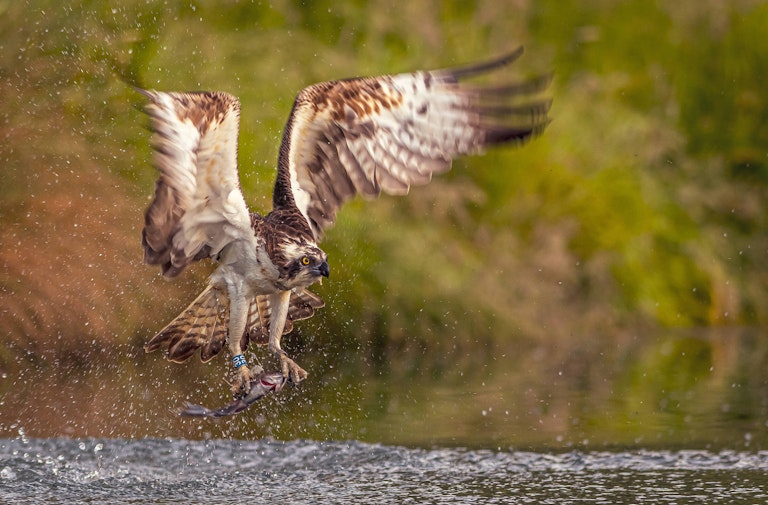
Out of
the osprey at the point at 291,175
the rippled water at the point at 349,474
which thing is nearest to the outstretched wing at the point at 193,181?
the osprey at the point at 291,175

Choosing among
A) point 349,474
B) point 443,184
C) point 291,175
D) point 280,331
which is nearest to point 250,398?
point 280,331

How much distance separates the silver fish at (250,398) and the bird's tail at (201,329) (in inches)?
23.8

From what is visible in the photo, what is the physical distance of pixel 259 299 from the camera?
8070 mm

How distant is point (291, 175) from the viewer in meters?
7.66

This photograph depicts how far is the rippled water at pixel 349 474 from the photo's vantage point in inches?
274

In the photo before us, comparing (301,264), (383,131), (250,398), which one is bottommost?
(250,398)

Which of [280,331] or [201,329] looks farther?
[201,329]

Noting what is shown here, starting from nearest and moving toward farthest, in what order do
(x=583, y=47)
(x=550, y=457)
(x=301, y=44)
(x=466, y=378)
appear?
(x=550, y=457)
(x=466, y=378)
(x=301, y=44)
(x=583, y=47)

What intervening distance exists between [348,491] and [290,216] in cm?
144

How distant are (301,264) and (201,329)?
3.07ft

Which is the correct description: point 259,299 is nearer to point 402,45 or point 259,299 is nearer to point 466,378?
point 466,378

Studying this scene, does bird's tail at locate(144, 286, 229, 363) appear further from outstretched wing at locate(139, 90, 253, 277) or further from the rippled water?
the rippled water

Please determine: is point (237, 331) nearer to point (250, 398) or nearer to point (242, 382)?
point (242, 382)

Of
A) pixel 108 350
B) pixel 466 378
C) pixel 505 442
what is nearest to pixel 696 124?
pixel 466 378
